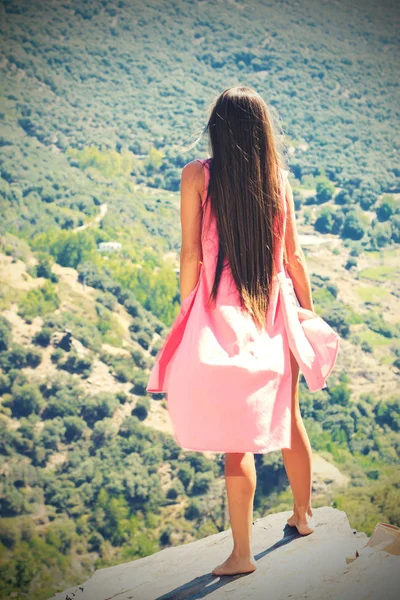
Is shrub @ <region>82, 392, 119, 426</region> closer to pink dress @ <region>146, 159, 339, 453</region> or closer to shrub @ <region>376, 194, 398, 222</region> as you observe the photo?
shrub @ <region>376, 194, 398, 222</region>

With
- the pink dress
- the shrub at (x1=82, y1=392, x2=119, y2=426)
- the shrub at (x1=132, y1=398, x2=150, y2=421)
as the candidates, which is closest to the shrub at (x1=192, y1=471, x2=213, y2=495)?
the shrub at (x1=132, y1=398, x2=150, y2=421)

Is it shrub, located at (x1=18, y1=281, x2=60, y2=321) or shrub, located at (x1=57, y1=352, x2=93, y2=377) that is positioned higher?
shrub, located at (x1=18, y1=281, x2=60, y2=321)

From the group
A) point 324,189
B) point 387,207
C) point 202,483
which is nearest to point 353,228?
point 387,207

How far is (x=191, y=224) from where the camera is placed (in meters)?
1.93

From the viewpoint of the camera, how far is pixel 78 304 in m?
47.1

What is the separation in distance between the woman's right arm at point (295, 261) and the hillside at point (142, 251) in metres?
23.5

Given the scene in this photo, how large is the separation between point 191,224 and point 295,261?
0.31 meters

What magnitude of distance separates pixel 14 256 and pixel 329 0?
40.1m

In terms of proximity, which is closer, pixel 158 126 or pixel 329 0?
pixel 158 126

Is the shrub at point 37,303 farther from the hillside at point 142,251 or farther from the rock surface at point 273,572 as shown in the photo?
the rock surface at point 273,572

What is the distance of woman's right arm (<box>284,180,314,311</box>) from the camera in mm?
2025

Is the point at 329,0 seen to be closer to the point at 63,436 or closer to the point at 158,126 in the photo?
the point at 158,126

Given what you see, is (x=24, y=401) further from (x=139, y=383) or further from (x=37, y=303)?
(x=37, y=303)

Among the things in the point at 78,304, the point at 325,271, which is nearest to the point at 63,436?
the point at 78,304
